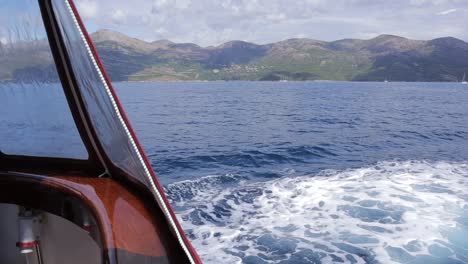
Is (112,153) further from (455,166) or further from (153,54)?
(153,54)

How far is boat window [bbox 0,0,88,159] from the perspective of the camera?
80.9 inches

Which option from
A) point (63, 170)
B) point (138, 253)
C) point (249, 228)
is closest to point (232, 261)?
point (249, 228)

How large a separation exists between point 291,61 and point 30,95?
6778 inches

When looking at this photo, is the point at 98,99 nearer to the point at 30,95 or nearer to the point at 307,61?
the point at 30,95

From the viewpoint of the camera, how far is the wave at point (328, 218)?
196 inches

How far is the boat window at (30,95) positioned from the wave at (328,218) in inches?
122

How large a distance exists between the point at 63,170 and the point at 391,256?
4370mm

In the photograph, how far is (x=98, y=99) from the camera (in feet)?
5.85

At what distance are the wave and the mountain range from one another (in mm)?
97812

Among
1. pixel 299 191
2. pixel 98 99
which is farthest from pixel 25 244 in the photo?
pixel 299 191

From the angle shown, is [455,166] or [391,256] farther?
[455,166]

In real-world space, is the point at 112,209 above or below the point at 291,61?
below

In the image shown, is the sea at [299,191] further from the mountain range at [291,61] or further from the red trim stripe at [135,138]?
the mountain range at [291,61]

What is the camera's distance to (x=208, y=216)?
618cm
